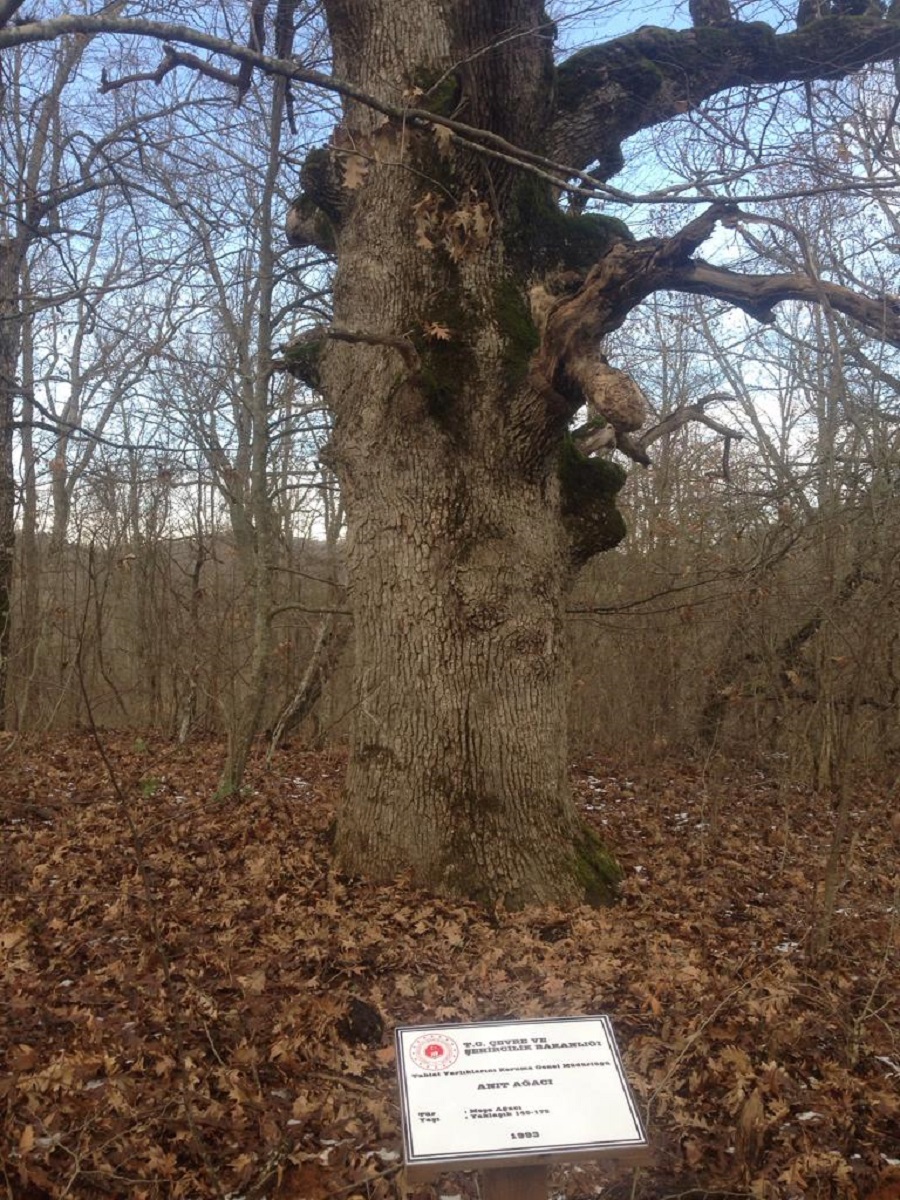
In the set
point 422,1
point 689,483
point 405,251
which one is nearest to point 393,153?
point 405,251

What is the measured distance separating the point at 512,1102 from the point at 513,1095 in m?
0.02

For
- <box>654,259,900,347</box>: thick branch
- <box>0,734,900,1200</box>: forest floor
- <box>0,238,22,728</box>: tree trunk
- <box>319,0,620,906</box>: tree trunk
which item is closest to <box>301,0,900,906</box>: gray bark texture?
<box>319,0,620,906</box>: tree trunk

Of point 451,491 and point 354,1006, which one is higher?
point 451,491

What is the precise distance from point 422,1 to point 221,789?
17.8 feet

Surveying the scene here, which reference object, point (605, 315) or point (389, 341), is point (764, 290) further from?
point (389, 341)

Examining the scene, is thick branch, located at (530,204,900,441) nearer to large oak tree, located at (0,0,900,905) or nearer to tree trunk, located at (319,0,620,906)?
large oak tree, located at (0,0,900,905)

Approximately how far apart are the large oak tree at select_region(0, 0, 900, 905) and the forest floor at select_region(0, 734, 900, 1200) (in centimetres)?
54

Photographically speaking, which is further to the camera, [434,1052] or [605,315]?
[605,315]

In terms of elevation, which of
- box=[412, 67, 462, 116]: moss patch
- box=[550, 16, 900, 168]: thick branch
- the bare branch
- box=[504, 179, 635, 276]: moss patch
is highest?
box=[550, 16, 900, 168]: thick branch

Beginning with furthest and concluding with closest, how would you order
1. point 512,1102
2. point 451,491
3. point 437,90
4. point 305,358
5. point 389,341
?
point 305,358 < point 437,90 < point 451,491 < point 389,341 < point 512,1102

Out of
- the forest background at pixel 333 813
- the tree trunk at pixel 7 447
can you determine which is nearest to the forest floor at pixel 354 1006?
the forest background at pixel 333 813

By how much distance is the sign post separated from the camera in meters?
2.24

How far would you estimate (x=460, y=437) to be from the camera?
201 inches

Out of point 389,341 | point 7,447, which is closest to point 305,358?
point 389,341
